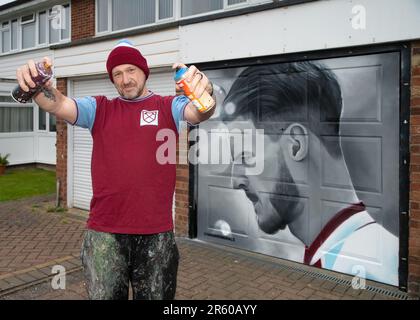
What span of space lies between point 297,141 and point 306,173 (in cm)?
41

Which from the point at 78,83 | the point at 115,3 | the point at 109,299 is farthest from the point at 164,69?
the point at 109,299

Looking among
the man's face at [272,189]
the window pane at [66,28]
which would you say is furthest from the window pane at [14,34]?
the man's face at [272,189]

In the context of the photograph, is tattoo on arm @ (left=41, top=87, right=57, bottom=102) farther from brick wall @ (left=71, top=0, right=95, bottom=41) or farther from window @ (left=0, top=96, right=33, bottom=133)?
window @ (left=0, top=96, right=33, bottom=133)

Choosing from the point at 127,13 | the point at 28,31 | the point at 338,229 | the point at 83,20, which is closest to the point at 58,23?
the point at 28,31

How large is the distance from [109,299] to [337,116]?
11.2ft

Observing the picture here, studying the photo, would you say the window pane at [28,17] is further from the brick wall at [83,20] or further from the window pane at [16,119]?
the brick wall at [83,20]

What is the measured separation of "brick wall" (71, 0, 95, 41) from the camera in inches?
349

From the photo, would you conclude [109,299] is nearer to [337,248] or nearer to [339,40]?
[337,248]

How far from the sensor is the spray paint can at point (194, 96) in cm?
227

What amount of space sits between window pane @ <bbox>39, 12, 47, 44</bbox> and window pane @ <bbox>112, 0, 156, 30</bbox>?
7037 millimetres

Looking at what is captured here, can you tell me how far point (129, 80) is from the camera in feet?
8.27

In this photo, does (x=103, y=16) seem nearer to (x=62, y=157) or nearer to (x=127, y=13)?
(x=127, y=13)

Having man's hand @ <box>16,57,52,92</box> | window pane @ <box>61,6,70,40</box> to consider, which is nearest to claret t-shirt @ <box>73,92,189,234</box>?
man's hand @ <box>16,57,52,92</box>

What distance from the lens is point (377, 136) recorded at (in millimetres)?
4637
